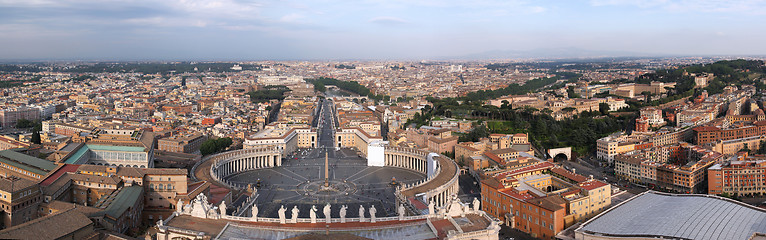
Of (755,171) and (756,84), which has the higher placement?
(756,84)

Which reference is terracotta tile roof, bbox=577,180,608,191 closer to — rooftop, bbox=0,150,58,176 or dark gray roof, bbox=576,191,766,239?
dark gray roof, bbox=576,191,766,239

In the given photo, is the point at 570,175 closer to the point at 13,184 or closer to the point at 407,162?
the point at 407,162

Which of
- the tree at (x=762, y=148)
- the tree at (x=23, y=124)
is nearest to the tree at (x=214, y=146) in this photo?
the tree at (x=23, y=124)

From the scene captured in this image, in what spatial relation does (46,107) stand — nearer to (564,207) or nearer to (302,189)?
(302,189)

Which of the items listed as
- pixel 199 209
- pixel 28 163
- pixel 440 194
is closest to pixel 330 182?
pixel 440 194

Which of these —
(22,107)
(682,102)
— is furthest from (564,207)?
(22,107)

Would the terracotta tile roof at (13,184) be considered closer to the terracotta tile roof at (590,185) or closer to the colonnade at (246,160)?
the colonnade at (246,160)
